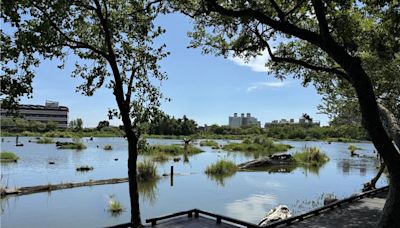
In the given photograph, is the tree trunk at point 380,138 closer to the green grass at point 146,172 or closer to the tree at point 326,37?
the tree at point 326,37

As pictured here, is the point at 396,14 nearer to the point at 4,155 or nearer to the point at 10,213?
the point at 10,213

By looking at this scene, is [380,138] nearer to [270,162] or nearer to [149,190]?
[149,190]

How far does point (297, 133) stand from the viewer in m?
106

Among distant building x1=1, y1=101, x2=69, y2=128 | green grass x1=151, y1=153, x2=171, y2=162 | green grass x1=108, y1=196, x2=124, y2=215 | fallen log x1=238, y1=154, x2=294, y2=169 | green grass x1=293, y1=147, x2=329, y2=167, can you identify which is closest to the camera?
green grass x1=108, y1=196, x2=124, y2=215

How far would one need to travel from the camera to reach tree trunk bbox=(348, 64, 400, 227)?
21.8 ft

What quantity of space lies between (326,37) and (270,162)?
28422 mm

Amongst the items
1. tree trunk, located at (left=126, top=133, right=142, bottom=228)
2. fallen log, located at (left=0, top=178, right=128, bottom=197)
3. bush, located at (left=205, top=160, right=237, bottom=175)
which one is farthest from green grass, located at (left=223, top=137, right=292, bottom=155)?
tree trunk, located at (left=126, top=133, right=142, bottom=228)

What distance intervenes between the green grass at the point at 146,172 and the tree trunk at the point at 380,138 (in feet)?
56.9

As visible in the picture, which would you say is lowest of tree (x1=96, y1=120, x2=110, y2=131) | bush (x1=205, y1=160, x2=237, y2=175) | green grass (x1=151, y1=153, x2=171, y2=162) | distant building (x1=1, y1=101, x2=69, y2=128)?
bush (x1=205, y1=160, x2=237, y2=175)

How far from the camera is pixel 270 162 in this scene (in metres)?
34.3

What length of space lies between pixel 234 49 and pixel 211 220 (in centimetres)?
478

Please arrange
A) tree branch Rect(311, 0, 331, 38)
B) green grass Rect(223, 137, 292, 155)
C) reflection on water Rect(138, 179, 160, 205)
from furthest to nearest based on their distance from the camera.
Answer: green grass Rect(223, 137, 292, 155) → reflection on water Rect(138, 179, 160, 205) → tree branch Rect(311, 0, 331, 38)

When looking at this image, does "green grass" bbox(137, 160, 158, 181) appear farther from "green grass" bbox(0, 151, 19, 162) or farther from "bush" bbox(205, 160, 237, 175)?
"green grass" bbox(0, 151, 19, 162)

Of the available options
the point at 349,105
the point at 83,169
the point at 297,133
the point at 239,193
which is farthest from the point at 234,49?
the point at 297,133
